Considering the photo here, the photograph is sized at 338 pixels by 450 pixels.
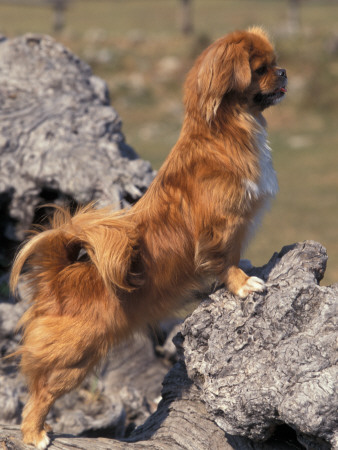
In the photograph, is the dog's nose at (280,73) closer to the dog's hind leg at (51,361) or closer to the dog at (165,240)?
the dog at (165,240)

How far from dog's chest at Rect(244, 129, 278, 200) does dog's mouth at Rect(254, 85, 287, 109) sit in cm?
17

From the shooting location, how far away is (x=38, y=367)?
361 centimetres

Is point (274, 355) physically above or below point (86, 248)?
below

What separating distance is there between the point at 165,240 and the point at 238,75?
1.04 metres

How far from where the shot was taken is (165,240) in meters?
3.75

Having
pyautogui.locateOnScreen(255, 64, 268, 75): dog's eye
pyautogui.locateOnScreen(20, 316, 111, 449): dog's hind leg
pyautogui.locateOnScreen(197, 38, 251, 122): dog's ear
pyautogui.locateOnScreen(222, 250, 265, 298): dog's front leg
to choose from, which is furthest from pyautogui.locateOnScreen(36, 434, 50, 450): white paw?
pyautogui.locateOnScreen(255, 64, 268, 75): dog's eye

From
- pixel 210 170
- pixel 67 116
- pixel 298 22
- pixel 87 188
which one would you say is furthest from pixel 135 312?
pixel 298 22

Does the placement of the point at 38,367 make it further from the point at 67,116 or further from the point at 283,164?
the point at 283,164

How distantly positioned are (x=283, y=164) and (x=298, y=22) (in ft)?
55.5

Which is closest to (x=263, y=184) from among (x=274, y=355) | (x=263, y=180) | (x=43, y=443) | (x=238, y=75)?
(x=263, y=180)

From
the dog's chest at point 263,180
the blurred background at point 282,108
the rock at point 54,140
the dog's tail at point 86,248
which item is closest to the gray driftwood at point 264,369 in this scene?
the dog's chest at point 263,180

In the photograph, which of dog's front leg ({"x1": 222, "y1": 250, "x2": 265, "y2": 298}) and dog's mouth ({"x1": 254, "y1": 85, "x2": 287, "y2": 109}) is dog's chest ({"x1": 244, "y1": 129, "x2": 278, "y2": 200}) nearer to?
dog's mouth ({"x1": 254, "y1": 85, "x2": 287, "y2": 109})

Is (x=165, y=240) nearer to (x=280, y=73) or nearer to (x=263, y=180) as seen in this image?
(x=263, y=180)

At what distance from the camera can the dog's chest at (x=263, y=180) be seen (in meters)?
3.75
